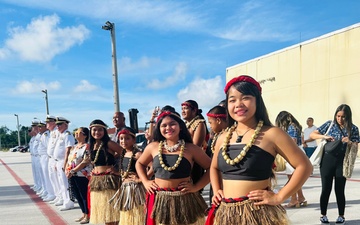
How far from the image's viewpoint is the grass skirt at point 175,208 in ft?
10.1

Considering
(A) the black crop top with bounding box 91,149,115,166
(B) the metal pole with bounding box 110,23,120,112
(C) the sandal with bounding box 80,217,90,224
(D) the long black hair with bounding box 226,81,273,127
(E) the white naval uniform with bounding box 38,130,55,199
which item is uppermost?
(B) the metal pole with bounding box 110,23,120,112

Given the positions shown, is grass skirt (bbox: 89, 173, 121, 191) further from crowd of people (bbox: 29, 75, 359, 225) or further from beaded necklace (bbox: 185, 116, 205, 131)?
beaded necklace (bbox: 185, 116, 205, 131)

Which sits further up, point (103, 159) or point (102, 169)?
point (103, 159)

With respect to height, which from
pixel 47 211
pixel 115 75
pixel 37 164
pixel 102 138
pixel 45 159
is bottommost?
pixel 47 211

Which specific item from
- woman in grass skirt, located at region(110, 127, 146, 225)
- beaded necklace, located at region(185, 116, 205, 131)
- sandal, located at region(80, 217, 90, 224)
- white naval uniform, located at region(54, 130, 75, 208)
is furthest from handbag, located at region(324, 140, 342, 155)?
white naval uniform, located at region(54, 130, 75, 208)

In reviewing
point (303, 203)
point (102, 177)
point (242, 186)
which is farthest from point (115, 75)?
point (242, 186)

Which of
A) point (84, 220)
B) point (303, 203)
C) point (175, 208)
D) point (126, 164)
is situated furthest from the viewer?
point (303, 203)

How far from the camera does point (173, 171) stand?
313 centimetres

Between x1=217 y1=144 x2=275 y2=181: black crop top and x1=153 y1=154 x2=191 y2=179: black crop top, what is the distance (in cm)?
80

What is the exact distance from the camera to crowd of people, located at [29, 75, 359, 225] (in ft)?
7.55

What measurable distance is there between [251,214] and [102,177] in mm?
2888

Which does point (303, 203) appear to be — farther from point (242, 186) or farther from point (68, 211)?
point (68, 211)

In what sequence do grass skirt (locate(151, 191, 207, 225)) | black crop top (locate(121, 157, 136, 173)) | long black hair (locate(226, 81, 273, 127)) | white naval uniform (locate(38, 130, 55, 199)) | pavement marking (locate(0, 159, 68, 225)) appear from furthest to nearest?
white naval uniform (locate(38, 130, 55, 199)) < pavement marking (locate(0, 159, 68, 225)) < black crop top (locate(121, 157, 136, 173)) < grass skirt (locate(151, 191, 207, 225)) < long black hair (locate(226, 81, 273, 127))

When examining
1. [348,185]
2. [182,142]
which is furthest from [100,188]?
[348,185]
